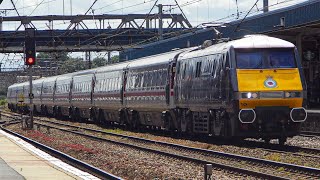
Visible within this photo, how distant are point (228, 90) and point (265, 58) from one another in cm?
157

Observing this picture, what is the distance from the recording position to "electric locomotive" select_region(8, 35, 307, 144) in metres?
18.7

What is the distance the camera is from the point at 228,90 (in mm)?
18984

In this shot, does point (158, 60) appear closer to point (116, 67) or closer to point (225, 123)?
point (116, 67)

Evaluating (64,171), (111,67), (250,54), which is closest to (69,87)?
(111,67)

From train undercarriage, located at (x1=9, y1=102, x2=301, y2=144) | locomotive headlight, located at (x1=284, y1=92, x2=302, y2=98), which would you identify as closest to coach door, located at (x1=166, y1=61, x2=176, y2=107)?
train undercarriage, located at (x1=9, y1=102, x2=301, y2=144)

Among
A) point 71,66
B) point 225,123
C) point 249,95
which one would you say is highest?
point 71,66

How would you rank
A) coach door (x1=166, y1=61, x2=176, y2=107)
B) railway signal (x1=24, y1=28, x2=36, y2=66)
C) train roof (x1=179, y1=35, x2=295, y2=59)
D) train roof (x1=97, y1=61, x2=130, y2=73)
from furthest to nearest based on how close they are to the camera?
train roof (x1=97, y1=61, x2=130, y2=73) < railway signal (x1=24, y1=28, x2=36, y2=66) < coach door (x1=166, y1=61, x2=176, y2=107) < train roof (x1=179, y1=35, x2=295, y2=59)

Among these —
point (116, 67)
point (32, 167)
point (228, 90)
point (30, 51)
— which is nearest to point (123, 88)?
point (116, 67)

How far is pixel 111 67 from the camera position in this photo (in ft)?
122

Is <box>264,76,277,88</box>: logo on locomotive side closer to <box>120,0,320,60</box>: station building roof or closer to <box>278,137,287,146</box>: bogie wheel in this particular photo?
<box>278,137,287,146</box>: bogie wheel

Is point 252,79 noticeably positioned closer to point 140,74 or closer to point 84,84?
point 140,74

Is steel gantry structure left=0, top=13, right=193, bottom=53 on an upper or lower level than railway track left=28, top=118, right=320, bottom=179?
upper

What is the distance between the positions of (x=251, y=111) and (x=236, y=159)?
2.53 m

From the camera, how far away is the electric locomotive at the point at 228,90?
18719mm
